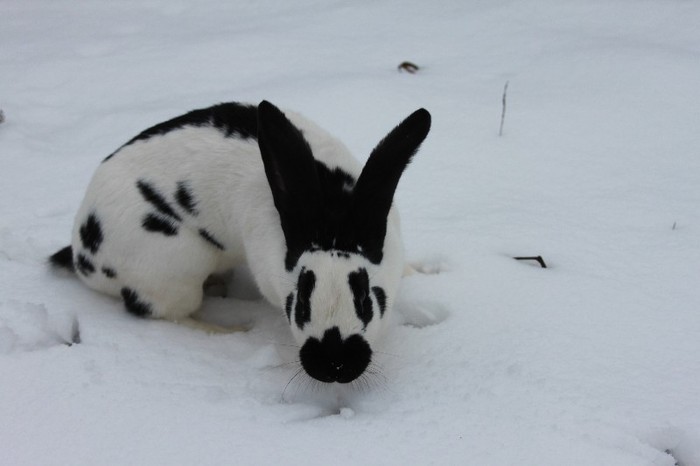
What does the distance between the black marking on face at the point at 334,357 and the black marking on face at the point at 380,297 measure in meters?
0.24

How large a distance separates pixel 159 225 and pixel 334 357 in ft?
3.69

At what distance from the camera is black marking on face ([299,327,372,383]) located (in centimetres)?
211

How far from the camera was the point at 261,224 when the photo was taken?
264 cm

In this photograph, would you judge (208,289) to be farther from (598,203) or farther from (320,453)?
(598,203)

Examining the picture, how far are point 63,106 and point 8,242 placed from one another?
6.57 ft

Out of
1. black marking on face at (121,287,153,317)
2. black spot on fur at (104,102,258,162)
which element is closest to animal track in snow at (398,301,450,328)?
black spot on fur at (104,102,258,162)

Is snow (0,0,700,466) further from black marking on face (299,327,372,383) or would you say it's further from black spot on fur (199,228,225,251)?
black spot on fur (199,228,225,251)

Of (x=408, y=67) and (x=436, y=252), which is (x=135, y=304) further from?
(x=408, y=67)

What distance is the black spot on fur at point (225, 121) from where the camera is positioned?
286 centimetres

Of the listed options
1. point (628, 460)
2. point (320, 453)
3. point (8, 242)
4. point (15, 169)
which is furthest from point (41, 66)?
point (628, 460)

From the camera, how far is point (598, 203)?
3467 mm

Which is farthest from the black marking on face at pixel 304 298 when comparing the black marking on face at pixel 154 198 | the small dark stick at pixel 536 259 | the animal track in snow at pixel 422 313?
the small dark stick at pixel 536 259

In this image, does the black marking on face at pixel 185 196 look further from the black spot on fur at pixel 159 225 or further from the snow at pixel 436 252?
the snow at pixel 436 252

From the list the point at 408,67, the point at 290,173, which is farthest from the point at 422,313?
the point at 408,67
